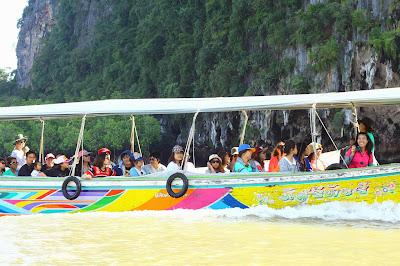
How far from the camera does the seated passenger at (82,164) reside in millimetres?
10285

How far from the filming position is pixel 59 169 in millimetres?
10477

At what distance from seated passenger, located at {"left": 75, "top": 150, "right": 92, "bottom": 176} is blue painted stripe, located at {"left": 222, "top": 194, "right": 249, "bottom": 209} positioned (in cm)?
265

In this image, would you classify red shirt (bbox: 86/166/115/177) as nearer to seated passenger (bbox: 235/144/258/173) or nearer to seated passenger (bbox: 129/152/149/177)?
seated passenger (bbox: 129/152/149/177)

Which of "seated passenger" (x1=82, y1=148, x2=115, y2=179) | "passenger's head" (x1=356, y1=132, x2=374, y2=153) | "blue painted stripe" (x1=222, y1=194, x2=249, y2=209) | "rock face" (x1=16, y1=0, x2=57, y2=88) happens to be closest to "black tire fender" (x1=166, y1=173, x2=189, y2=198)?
"blue painted stripe" (x1=222, y1=194, x2=249, y2=209)

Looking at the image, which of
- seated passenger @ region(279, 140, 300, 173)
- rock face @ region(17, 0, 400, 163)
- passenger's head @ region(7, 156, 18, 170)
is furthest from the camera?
rock face @ region(17, 0, 400, 163)

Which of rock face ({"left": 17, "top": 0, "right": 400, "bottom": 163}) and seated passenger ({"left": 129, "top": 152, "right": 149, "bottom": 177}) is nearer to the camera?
seated passenger ({"left": 129, "top": 152, "right": 149, "bottom": 177})

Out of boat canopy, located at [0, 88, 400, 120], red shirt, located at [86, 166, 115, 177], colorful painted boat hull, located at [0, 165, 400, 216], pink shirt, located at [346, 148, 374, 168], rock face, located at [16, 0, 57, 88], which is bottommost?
colorful painted boat hull, located at [0, 165, 400, 216]

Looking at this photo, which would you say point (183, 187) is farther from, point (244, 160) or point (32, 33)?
point (32, 33)

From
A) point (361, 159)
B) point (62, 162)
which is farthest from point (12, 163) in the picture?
point (361, 159)

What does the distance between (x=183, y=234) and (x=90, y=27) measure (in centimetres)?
5804

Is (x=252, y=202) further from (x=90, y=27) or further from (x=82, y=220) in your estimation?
(x=90, y=27)

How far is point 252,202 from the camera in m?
9.23

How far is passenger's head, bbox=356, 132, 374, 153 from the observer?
28.9ft

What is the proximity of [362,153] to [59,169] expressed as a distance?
5340 millimetres
